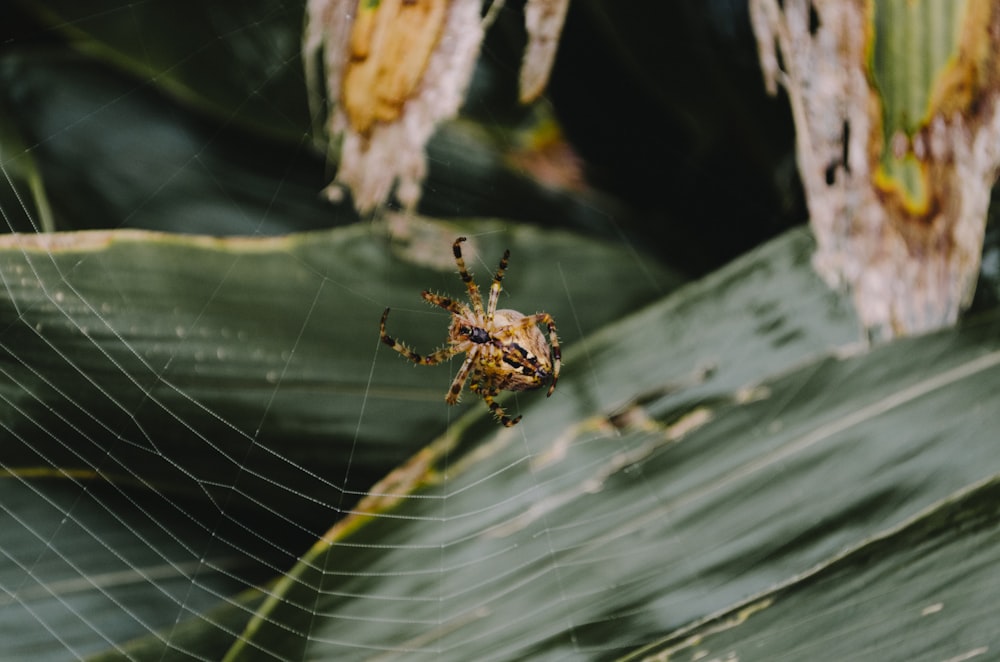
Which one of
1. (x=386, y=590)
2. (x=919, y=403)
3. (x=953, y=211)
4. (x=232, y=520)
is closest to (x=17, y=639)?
(x=232, y=520)

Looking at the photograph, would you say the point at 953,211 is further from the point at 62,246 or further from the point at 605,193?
the point at 62,246

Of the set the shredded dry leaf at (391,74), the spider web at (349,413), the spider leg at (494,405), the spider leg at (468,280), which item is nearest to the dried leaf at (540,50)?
the shredded dry leaf at (391,74)

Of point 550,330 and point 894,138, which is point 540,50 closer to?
point 550,330

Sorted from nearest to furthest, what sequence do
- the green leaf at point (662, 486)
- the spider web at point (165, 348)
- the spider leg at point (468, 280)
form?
the spider web at point (165, 348), the green leaf at point (662, 486), the spider leg at point (468, 280)

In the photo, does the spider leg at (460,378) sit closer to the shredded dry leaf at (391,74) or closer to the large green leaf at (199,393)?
the large green leaf at (199,393)

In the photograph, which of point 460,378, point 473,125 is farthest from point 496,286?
point 473,125

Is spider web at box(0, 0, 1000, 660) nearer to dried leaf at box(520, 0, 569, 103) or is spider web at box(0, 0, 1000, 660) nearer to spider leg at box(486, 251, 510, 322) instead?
spider leg at box(486, 251, 510, 322)
